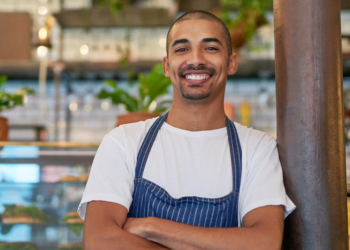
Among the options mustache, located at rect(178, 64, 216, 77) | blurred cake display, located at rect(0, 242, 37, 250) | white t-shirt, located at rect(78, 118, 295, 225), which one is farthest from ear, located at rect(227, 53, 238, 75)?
blurred cake display, located at rect(0, 242, 37, 250)

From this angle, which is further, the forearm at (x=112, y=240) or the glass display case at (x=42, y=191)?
the glass display case at (x=42, y=191)

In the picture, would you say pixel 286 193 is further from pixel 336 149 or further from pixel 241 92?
pixel 241 92

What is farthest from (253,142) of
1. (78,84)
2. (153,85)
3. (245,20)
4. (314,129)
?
(78,84)

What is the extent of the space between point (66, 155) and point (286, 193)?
1.08 metres

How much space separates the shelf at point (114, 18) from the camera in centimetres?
409

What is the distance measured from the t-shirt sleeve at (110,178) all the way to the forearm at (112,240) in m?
0.10

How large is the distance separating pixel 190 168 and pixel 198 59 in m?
0.36

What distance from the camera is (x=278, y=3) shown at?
1421mm

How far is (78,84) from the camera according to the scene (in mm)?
4797

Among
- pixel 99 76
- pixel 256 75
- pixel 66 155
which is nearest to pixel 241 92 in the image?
pixel 256 75

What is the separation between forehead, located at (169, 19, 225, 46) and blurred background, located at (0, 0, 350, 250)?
780mm

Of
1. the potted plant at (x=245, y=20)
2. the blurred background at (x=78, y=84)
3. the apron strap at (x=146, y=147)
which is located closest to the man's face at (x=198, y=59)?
the apron strap at (x=146, y=147)

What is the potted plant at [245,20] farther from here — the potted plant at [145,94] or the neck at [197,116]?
the neck at [197,116]

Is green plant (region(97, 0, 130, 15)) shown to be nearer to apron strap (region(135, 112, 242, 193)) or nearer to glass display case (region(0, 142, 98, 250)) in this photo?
glass display case (region(0, 142, 98, 250))
